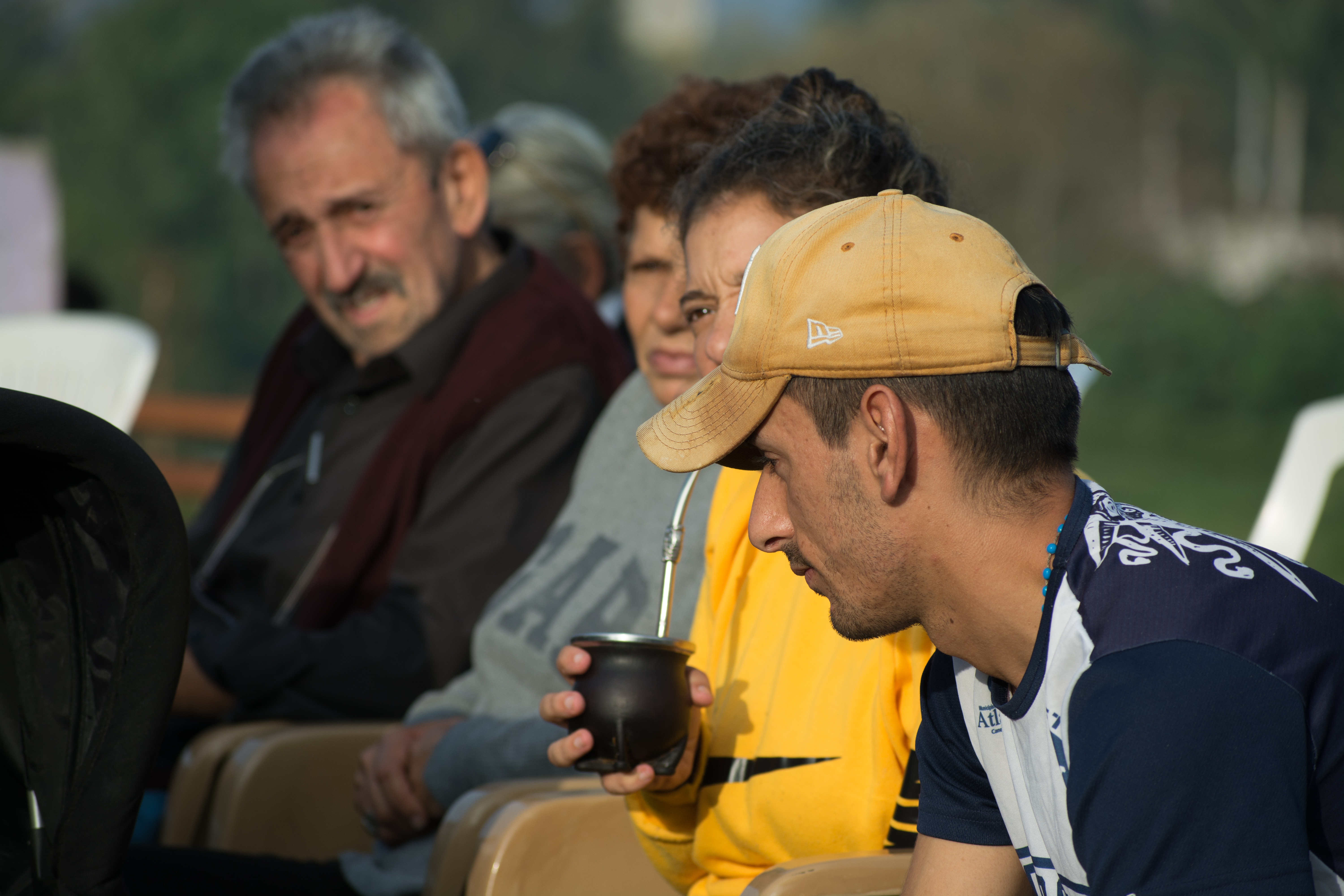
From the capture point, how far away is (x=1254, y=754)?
102 cm

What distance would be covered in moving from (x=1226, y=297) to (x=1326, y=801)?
1332 cm

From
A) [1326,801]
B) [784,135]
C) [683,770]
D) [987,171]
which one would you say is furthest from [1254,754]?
[987,171]

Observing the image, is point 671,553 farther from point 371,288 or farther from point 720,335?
point 371,288

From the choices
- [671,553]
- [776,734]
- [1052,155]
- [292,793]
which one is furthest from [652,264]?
[1052,155]

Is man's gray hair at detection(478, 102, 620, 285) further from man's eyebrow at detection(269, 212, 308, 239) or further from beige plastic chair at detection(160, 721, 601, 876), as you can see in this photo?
beige plastic chair at detection(160, 721, 601, 876)

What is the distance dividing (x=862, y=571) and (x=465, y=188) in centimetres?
208

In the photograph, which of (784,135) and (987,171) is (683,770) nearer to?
(784,135)

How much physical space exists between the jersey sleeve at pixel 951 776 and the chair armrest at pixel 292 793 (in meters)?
1.36

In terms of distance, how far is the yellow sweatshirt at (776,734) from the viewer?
166 centimetres

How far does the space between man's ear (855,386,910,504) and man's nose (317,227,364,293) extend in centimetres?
203

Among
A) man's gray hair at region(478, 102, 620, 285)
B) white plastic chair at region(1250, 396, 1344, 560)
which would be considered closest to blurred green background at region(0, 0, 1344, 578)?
white plastic chair at region(1250, 396, 1344, 560)

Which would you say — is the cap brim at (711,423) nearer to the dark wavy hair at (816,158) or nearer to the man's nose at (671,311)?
the dark wavy hair at (816,158)

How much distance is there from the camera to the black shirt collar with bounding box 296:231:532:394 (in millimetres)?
2920

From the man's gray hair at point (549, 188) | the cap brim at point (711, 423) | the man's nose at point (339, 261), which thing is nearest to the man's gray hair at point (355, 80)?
the man's nose at point (339, 261)
